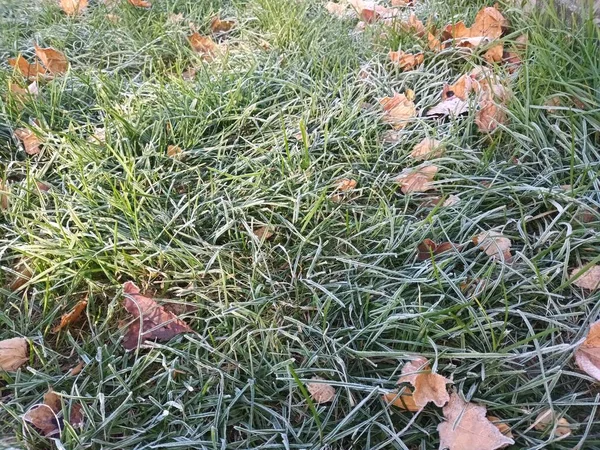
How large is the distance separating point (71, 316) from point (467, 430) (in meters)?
1.06

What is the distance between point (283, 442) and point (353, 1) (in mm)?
2226

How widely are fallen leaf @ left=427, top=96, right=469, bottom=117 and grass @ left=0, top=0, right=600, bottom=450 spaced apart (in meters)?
0.06

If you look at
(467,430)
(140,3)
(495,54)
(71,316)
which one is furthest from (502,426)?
(140,3)

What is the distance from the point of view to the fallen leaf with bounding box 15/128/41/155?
6.53ft

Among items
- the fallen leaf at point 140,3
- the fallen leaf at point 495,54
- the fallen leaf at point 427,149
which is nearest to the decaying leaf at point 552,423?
the fallen leaf at point 427,149

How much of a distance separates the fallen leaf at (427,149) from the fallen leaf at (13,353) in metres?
1.34

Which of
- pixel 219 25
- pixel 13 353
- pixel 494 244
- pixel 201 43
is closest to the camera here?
pixel 13 353

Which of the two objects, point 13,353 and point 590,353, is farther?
point 13,353

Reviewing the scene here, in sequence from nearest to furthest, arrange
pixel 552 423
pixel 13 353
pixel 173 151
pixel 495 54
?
1. pixel 552 423
2. pixel 13 353
3. pixel 173 151
4. pixel 495 54

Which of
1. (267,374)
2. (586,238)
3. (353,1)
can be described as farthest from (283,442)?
(353,1)

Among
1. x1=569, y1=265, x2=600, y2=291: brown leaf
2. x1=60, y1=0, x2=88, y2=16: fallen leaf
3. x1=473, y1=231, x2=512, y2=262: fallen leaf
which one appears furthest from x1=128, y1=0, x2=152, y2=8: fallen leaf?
x1=569, y1=265, x2=600, y2=291: brown leaf

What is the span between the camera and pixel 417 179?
5.94ft

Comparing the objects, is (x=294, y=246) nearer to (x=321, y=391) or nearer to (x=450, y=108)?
(x=321, y=391)

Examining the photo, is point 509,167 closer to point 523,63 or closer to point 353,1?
point 523,63
